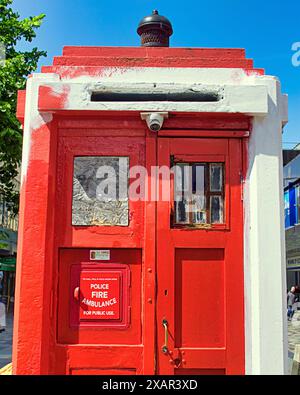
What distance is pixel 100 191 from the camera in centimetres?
446

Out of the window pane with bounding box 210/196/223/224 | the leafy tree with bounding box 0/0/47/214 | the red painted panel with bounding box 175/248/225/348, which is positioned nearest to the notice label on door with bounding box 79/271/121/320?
the red painted panel with bounding box 175/248/225/348

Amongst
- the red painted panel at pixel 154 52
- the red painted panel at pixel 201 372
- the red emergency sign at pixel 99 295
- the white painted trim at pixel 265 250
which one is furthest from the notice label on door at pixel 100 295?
the red painted panel at pixel 154 52

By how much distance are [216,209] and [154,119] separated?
102cm

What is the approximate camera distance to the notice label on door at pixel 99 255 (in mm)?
4336

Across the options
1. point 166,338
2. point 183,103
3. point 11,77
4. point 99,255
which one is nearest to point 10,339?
point 11,77

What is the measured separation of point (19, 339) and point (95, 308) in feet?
2.30

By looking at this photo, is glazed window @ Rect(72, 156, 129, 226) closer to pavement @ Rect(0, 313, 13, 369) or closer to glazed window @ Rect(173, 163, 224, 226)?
glazed window @ Rect(173, 163, 224, 226)

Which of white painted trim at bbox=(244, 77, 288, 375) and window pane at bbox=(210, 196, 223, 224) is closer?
white painted trim at bbox=(244, 77, 288, 375)

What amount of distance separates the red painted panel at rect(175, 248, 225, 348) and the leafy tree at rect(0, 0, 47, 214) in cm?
793

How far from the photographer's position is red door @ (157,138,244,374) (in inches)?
165

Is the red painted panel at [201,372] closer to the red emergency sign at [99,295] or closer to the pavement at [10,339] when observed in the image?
the red emergency sign at [99,295]

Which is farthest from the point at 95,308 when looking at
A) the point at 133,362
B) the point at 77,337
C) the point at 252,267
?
the point at 252,267

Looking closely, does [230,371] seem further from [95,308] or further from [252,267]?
[95,308]

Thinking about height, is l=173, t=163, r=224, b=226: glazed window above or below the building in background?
below
